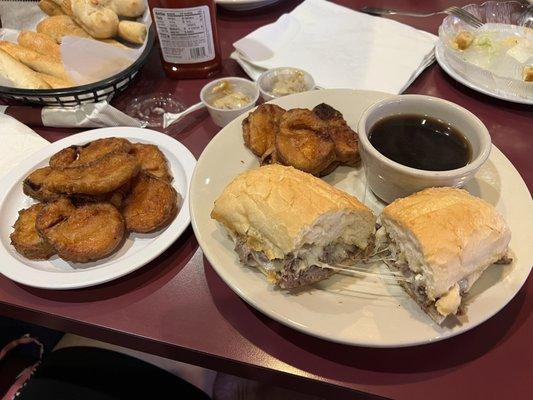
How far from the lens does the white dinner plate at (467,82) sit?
1.68 meters

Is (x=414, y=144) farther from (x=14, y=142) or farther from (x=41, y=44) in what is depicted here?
(x=41, y=44)

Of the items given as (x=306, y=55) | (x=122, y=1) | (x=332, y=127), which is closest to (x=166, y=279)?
(x=332, y=127)

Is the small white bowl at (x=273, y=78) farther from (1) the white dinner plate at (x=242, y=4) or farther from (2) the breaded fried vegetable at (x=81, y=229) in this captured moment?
(2) the breaded fried vegetable at (x=81, y=229)

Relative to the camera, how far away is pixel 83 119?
5.36 feet

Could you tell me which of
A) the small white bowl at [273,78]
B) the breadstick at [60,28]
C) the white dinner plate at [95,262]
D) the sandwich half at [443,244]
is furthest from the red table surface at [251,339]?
the breadstick at [60,28]

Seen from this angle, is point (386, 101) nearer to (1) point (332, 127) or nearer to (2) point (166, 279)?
(1) point (332, 127)

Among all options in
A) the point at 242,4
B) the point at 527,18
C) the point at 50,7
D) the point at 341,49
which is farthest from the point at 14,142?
the point at 527,18

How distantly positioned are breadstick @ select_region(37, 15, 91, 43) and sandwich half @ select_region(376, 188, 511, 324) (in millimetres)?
1603

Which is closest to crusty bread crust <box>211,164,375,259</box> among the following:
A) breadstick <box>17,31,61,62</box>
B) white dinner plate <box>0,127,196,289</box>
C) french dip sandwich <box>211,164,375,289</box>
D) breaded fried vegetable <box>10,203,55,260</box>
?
french dip sandwich <box>211,164,375,289</box>

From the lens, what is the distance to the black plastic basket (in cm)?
163

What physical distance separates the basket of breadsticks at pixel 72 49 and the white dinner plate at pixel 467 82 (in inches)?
48.1

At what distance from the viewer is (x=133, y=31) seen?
1.88 m

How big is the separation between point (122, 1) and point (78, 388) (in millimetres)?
1541

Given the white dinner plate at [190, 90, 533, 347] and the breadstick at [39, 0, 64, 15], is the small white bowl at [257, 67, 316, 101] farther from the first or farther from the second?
the breadstick at [39, 0, 64, 15]
